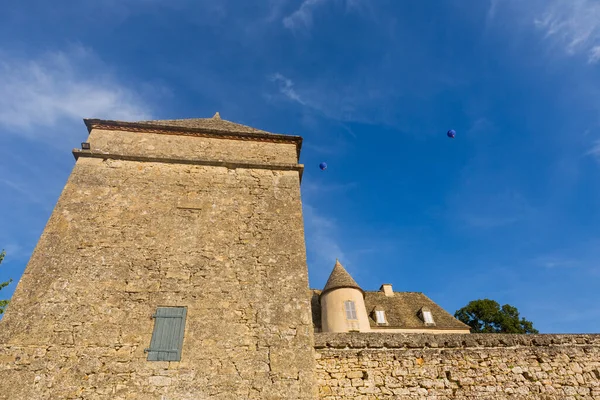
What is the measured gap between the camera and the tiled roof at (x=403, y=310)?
719 inches

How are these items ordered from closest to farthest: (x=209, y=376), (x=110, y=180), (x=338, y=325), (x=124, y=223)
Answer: (x=209, y=376) → (x=124, y=223) → (x=110, y=180) → (x=338, y=325)

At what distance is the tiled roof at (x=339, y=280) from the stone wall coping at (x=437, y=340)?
36.1ft

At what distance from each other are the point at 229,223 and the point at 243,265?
0.96 meters

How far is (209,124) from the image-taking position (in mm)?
8945

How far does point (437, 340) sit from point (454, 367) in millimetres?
488

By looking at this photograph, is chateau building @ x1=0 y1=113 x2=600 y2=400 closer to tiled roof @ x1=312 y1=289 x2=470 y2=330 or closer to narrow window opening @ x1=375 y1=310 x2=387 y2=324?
tiled roof @ x1=312 y1=289 x2=470 y2=330

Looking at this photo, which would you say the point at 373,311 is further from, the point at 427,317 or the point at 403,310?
the point at 427,317

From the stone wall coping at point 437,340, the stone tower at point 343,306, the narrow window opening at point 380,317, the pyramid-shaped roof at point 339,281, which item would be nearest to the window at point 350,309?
the stone tower at point 343,306

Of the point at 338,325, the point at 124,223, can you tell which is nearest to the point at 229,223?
the point at 124,223

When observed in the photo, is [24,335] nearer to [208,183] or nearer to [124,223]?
[124,223]

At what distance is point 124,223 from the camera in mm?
6500

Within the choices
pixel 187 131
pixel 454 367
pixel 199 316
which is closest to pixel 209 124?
pixel 187 131

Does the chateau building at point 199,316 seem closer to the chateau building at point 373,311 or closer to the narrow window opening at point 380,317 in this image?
the chateau building at point 373,311

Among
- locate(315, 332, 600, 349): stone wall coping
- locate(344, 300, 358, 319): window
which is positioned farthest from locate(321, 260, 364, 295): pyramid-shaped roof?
locate(315, 332, 600, 349): stone wall coping
